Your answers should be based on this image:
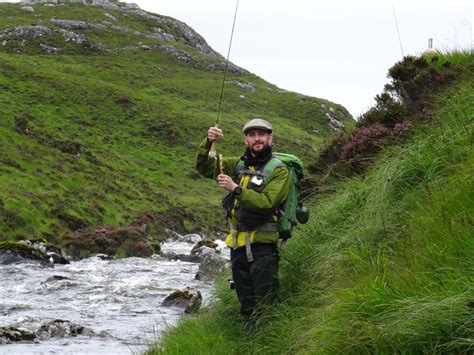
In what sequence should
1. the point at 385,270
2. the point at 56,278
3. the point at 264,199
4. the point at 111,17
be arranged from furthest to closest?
1. the point at 111,17
2. the point at 56,278
3. the point at 264,199
4. the point at 385,270

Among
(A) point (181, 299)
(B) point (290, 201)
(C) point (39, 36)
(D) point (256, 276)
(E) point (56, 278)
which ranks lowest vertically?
(E) point (56, 278)

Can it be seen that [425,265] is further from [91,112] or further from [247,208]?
[91,112]

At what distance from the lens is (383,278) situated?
5039 millimetres

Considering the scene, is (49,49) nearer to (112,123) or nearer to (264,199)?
(112,123)

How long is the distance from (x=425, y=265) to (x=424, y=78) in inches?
313

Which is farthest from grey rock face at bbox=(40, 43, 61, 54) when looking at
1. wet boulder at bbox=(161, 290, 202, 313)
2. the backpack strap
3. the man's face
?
the backpack strap

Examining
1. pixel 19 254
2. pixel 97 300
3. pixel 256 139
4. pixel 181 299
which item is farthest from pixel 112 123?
pixel 256 139

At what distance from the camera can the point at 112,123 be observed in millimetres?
75062

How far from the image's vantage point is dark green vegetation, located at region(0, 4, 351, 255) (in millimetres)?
36375

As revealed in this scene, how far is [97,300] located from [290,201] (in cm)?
1163

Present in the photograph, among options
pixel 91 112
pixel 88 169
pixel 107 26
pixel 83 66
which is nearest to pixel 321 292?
pixel 88 169

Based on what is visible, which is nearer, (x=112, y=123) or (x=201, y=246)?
(x=201, y=246)

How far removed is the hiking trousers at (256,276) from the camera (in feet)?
23.5

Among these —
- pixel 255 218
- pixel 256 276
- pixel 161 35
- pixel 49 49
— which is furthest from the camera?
pixel 161 35
